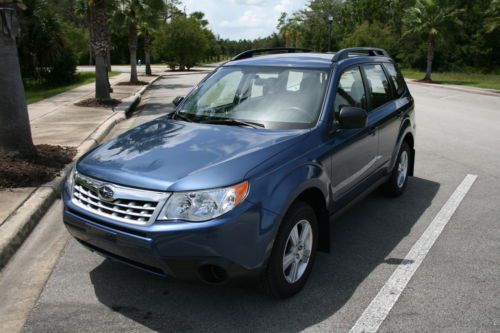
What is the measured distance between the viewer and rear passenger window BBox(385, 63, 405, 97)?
5793 millimetres

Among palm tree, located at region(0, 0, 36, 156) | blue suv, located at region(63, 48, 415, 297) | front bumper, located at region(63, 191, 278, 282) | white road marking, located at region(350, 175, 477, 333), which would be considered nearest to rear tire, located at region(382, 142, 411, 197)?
white road marking, located at region(350, 175, 477, 333)

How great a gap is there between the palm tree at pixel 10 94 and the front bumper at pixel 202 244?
158 inches

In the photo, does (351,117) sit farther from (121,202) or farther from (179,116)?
(121,202)

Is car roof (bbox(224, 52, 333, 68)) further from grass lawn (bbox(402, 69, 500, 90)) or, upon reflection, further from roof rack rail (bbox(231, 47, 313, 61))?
grass lawn (bbox(402, 69, 500, 90))

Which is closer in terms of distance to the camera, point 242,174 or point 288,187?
point 242,174

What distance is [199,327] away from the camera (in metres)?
3.21

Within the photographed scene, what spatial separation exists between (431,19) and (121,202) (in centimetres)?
3436

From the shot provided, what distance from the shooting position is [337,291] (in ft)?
12.1

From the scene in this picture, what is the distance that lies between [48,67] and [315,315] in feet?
87.7

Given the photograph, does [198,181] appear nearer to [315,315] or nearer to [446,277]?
[315,315]

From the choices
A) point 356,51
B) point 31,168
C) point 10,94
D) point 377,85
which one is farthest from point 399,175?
point 10,94

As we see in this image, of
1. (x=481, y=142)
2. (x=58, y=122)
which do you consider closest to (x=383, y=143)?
(x=481, y=142)

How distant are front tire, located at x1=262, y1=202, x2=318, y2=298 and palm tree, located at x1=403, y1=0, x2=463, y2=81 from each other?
32.6 metres

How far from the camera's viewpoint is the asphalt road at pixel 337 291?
3.26 metres
